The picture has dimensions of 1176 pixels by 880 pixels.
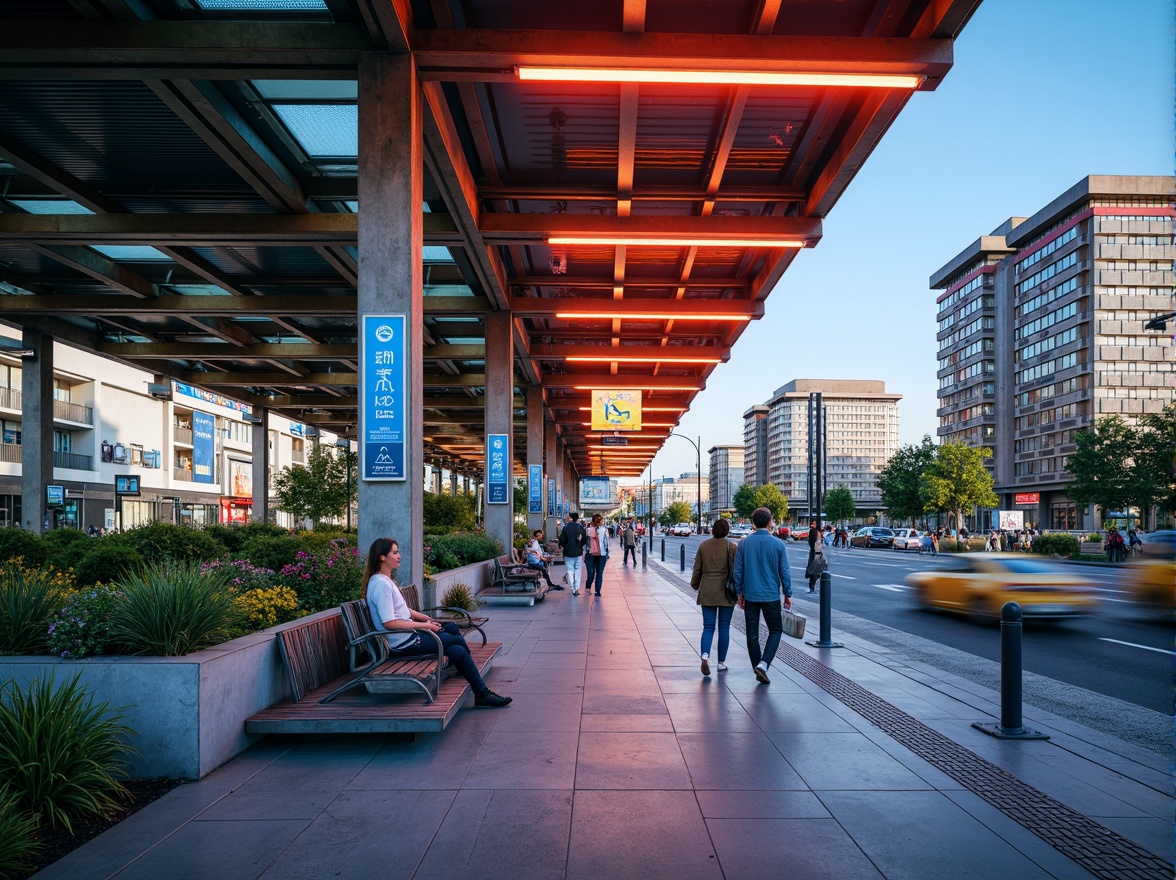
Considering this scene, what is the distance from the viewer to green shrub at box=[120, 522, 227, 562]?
14.6m

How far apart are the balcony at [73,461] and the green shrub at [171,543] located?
33.1 m

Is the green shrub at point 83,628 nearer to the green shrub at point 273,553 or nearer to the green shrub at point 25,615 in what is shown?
the green shrub at point 25,615

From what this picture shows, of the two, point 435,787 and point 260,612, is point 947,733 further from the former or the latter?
Answer: point 260,612

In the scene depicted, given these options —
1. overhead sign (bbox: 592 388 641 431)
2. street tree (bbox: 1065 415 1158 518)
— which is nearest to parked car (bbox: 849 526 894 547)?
street tree (bbox: 1065 415 1158 518)

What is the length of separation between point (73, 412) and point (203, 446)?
1362 cm

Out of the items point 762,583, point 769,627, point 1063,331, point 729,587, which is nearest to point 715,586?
point 729,587

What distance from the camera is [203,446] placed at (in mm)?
58438

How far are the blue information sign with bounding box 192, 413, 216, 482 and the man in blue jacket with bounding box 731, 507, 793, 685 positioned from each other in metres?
Answer: 56.3

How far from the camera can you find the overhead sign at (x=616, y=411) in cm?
3047

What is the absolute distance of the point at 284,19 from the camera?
10023mm

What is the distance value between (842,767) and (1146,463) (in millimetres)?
46778

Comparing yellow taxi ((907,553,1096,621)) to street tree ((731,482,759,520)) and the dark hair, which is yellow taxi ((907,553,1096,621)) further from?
street tree ((731,482,759,520))

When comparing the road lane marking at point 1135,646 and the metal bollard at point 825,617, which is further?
the road lane marking at point 1135,646

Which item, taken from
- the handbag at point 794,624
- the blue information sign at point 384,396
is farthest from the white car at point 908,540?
the blue information sign at point 384,396
